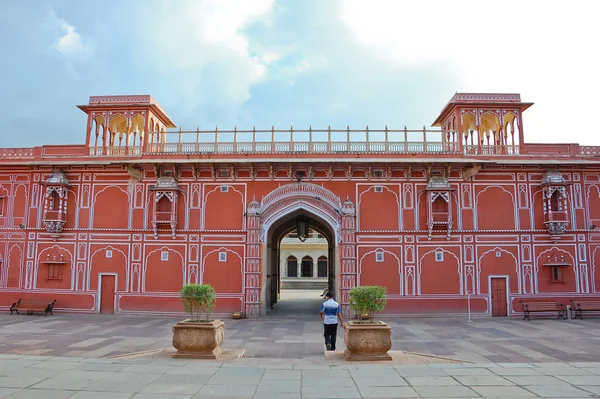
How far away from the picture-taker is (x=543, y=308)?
18.5 metres

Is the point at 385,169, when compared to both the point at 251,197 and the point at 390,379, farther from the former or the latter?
the point at 390,379

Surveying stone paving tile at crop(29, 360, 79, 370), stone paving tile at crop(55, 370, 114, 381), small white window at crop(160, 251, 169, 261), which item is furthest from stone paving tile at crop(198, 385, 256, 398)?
small white window at crop(160, 251, 169, 261)

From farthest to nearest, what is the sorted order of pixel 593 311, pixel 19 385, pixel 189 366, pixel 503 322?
1. pixel 593 311
2. pixel 503 322
3. pixel 189 366
4. pixel 19 385

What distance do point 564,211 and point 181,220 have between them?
655 inches

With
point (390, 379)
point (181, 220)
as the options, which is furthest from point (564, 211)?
point (181, 220)

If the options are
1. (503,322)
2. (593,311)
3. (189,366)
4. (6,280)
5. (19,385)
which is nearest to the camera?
(19,385)

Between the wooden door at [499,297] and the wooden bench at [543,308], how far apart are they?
0.75 metres

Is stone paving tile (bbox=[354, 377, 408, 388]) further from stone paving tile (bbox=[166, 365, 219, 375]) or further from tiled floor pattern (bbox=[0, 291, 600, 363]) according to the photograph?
tiled floor pattern (bbox=[0, 291, 600, 363])

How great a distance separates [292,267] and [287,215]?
22.4 metres

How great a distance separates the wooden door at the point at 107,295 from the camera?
19.5 metres

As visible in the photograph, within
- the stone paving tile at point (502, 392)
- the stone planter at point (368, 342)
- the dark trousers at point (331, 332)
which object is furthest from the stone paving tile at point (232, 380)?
the stone paving tile at point (502, 392)

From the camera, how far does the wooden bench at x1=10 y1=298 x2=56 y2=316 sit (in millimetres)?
18906

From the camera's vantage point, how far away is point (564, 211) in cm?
1903

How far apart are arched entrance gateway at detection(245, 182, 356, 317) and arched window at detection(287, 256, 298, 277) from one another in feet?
70.6
